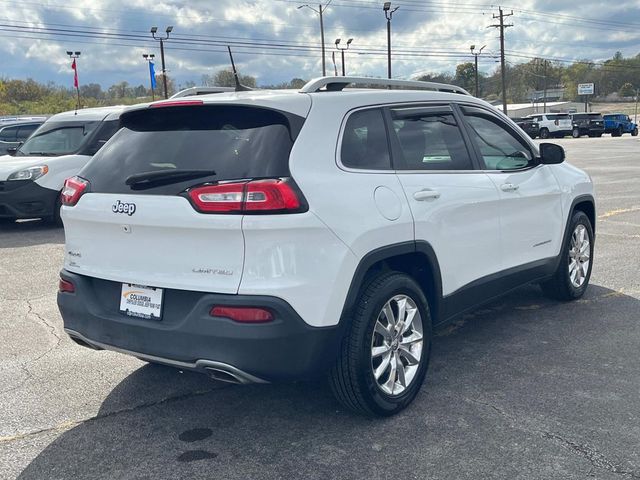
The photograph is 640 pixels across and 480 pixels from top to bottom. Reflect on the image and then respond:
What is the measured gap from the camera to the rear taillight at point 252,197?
10.5 feet

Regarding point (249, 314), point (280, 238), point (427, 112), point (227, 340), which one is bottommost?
point (227, 340)

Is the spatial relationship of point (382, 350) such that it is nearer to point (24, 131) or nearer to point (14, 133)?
point (14, 133)

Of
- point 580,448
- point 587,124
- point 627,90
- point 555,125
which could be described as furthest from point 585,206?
point 627,90

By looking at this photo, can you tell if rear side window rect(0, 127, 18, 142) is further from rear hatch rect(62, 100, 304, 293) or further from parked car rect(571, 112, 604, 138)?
parked car rect(571, 112, 604, 138)

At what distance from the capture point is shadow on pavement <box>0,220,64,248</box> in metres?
9.76

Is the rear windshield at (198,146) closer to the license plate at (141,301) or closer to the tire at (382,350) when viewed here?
the license plate at (141,301)

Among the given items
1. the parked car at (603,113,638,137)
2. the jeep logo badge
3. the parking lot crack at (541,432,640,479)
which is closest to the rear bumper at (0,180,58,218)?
the jeep logo badge

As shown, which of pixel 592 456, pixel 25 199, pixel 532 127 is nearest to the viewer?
pixel 592 456

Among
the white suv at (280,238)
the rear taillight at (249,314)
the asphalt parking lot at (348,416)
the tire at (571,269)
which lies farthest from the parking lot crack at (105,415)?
the tire at (571,269)

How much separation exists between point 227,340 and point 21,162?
8.90 m

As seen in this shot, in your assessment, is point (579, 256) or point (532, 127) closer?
point (579, 256)

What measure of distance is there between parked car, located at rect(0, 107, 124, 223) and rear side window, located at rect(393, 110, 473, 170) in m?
7.47

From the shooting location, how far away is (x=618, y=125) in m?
47.6

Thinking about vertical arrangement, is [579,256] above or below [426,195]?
below
